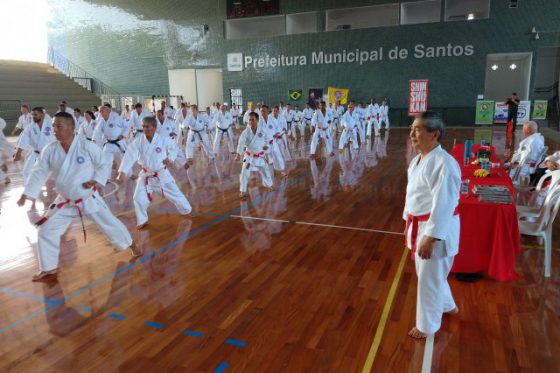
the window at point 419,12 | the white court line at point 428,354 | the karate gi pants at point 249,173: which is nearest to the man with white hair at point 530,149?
the karate gi pants at point 249,173

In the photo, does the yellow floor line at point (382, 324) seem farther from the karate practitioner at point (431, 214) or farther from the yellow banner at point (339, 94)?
the yellow banner at point (339, 94)

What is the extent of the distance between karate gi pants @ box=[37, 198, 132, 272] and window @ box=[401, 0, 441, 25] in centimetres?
1877

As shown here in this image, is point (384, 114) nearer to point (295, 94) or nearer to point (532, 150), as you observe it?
point (295, 94)

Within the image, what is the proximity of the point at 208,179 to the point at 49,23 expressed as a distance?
26.6 metres

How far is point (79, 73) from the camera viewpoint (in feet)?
86.0

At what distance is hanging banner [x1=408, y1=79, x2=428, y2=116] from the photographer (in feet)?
63.0

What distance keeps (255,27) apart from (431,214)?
22.4 m

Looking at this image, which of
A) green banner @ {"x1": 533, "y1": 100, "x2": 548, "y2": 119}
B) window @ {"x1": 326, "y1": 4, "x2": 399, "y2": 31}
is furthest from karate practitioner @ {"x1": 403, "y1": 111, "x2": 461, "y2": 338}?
window @ {"x1": 326, "y1": 4, "x2": 399, "y2": 31}

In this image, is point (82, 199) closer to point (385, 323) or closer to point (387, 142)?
point (385, 323)

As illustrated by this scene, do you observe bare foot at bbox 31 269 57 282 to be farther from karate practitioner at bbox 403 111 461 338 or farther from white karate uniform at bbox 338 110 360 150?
white karate uniform at bbox 338 110 360 150

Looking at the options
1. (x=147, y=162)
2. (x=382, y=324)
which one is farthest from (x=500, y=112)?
(x=382, y=324)

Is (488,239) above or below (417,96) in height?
below

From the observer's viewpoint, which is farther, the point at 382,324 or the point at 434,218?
the point at 382,324

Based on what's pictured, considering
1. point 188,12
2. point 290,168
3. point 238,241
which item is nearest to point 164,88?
point 188,12
